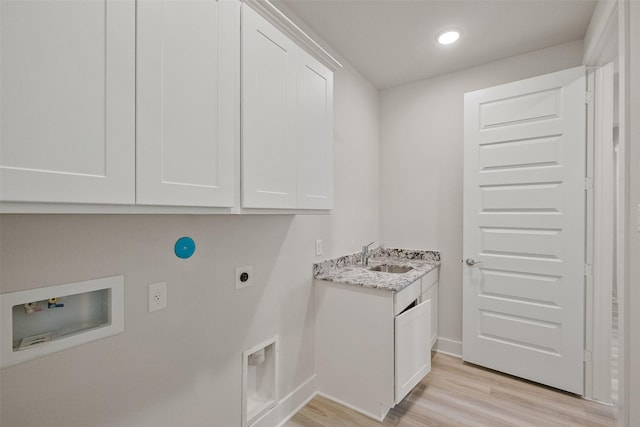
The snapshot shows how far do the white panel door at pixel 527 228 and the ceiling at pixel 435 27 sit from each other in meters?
0.33

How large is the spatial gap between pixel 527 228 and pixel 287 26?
2.21 meters

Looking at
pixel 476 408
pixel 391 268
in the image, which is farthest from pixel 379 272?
pixel 476 408

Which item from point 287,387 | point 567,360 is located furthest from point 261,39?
point 567,360

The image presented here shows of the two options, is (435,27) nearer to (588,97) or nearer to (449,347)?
(588,97)

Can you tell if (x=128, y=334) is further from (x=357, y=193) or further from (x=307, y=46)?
(x=357, y=193)

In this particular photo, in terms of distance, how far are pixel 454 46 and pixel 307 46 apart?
1.43 m

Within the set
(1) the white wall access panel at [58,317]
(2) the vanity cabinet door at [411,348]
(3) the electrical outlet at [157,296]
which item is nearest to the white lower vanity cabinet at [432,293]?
(2) the vanity cabinet door at [411,348]

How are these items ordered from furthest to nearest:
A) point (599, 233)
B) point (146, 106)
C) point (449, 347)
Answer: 1. point (449, 347)
2. point (599, 233)
3. point (146, 106)

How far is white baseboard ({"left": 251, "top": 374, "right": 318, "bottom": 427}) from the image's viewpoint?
1.71m

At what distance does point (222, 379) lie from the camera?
4.78 feet

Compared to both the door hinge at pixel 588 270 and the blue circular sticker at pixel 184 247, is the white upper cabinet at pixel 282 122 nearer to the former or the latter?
the blue circular sticker at pixel 184 247

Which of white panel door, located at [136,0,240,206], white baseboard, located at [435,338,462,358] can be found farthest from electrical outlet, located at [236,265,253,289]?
white baseboard, located at [435,338,462,358]

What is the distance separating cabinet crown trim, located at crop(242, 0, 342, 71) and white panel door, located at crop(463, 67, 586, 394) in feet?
4.93

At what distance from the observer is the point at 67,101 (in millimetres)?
708
